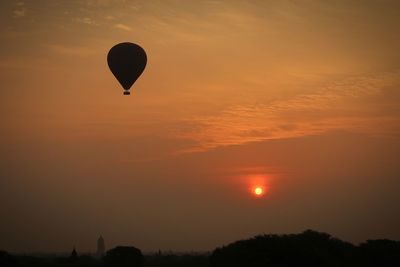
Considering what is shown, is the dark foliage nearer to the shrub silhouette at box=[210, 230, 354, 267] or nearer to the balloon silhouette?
the shrub silhouette at box=[210, 230, 354, 267]

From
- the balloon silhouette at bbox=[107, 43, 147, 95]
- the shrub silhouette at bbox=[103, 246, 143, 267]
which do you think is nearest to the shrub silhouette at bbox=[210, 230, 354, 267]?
the balloon silhouette at bbox=[107, 43, 147, 95]

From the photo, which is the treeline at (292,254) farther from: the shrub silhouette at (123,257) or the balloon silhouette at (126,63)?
the balloon silhouette at (126,63)

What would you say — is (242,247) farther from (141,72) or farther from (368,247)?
(141,72)

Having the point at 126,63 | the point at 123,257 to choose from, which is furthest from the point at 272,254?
the point at 123,257

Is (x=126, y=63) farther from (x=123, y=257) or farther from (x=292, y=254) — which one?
(x=123, y=257)

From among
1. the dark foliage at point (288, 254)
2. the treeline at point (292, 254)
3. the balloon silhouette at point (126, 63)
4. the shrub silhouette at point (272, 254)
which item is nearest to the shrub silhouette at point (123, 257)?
the treeline at point (292, 254)

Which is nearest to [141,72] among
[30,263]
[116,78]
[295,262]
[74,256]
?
[116,78]
